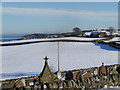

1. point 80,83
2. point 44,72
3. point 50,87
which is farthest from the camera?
point 44,72

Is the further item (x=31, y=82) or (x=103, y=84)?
(x=31, y=82)

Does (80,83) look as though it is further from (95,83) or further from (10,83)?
(10,83)

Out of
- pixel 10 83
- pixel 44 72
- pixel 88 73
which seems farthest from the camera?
pixel 88 73

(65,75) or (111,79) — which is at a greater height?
(111,79)

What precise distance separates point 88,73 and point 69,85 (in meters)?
2.57

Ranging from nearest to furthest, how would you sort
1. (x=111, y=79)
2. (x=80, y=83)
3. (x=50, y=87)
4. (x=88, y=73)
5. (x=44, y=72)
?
(x=50, y=87), (x=80, y=83), (x=111, y=79), (x=44, y=72), (x=88, y=73)

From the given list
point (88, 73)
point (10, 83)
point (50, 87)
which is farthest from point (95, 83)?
point (10, 83)

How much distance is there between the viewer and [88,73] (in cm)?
631

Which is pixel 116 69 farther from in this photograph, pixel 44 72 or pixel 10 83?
pixel 10 83

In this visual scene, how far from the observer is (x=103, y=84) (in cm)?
427

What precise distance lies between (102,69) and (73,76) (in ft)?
4.31

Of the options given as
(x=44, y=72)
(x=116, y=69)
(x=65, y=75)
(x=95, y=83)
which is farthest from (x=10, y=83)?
(x=116, y=69)

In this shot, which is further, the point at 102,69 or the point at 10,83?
the point at 102,69

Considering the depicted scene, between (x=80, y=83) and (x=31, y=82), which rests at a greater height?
(x=80, y=83)
